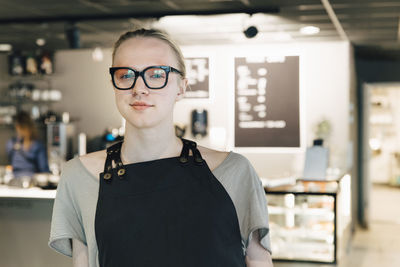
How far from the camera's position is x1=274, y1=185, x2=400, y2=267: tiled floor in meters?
6.51

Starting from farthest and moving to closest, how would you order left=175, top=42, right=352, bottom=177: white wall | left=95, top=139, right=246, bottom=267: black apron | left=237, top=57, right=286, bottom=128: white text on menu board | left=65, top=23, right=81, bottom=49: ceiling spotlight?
left=237, top=57, right=286, bottom=128: white text on menu board, left=175, top=42, right=352, bottom=177: white wall, left=65, top=23, right=81, bottom=49: ceiling spotlight, left=95, top=139, right=246, bottom=267: black apron

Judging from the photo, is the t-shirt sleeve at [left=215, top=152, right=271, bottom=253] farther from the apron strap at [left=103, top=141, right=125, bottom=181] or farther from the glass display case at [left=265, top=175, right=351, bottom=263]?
the glass display case at [left=265, top=175, right=351, bottom=263]

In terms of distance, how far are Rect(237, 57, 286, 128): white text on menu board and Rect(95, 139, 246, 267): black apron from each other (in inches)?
251

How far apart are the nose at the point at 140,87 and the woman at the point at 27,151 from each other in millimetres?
5626

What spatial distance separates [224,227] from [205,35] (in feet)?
19.7

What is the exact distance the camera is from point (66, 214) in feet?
4.30

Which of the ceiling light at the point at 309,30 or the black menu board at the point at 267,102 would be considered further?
the black menu board at the point at 267,102

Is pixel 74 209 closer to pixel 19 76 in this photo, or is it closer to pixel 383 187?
pixel 19 76

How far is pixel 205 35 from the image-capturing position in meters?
7.07

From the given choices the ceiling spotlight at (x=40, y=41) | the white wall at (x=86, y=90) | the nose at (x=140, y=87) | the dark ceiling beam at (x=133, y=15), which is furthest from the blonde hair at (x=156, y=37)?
the white wall at (x=86, y=90)

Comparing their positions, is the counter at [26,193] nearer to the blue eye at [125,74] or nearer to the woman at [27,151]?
the woman at [27,151]

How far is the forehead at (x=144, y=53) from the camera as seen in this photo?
124 cm

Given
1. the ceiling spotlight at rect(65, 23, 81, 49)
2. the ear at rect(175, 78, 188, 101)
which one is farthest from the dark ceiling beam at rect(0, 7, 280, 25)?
the ear at rect(175, 78, 188, 101)

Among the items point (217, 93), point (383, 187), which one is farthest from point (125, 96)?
point (383, 187)
